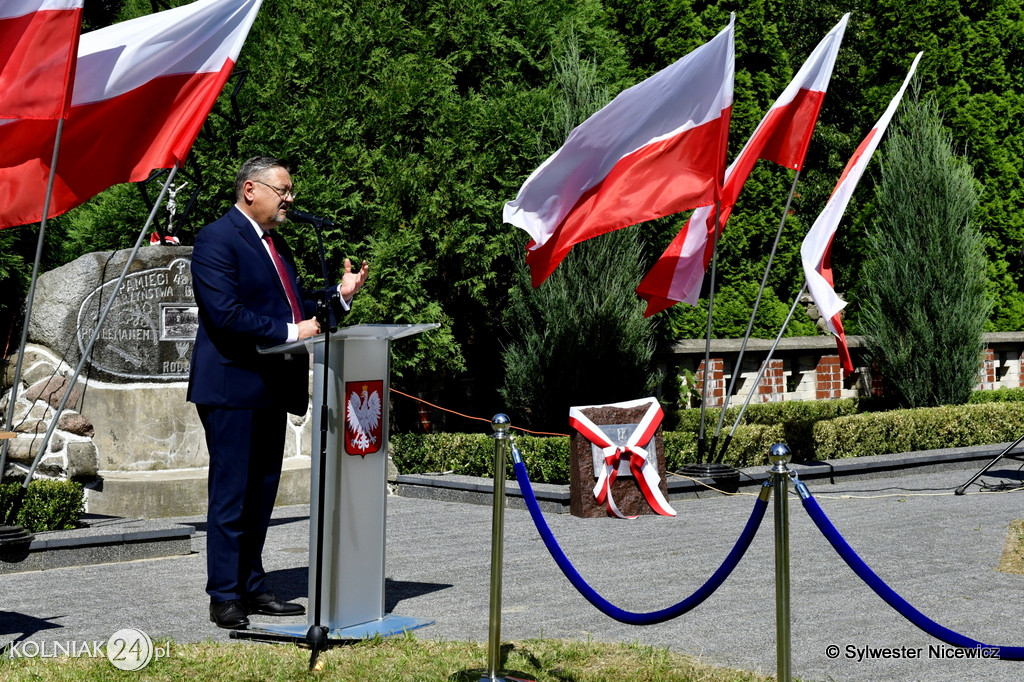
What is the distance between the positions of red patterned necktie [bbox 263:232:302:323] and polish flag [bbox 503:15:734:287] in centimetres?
309

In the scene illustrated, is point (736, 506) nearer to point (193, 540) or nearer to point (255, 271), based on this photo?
point (193, 540)

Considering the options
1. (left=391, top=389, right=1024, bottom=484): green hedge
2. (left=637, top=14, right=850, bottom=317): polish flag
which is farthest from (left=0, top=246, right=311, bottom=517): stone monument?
(left=637, top=14, right=850, bottom=317): polish flag

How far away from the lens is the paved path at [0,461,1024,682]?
5145 millimetres

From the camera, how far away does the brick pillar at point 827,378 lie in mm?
16797

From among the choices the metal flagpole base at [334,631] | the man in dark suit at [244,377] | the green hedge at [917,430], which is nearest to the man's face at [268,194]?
the man in dark suit at [244,377]

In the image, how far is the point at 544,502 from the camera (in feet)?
32.6

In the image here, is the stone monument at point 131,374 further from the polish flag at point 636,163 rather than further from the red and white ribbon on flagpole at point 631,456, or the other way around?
the polish flag at point 636,163

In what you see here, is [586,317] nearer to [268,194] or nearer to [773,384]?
[773,384]

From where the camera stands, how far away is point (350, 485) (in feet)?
17.2

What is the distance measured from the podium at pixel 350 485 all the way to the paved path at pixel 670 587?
33 cm

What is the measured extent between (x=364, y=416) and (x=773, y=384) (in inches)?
457

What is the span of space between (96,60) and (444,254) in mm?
5444

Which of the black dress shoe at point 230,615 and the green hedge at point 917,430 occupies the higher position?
the green hedge at point 917,430

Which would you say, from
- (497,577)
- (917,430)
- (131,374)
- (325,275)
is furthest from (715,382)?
(497,577)
